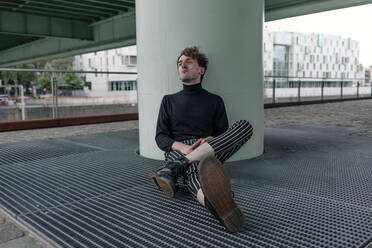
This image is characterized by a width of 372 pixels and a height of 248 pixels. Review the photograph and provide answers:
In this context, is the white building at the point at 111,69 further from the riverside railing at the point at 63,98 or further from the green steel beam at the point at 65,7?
the green steel beam at the point at 65,7

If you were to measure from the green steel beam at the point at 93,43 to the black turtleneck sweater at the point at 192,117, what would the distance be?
48.8 feet

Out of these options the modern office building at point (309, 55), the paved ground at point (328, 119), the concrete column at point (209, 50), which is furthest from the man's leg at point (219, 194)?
the modern office building at point (309, 55)

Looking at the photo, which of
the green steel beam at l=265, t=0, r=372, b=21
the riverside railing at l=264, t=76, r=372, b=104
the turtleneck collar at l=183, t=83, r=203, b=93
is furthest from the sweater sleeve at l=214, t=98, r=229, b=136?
the green steel beam at l=265, t=0, r=372, b=21

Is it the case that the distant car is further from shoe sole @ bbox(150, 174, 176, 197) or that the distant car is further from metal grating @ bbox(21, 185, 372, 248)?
shoe sole @ bbox(150, 174, 176, 197)

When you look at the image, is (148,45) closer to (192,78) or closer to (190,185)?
(192,78)

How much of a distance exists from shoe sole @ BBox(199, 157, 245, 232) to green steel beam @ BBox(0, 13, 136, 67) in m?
16.1

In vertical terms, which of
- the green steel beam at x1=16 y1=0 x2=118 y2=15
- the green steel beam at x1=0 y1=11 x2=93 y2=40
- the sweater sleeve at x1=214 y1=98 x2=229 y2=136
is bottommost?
the sweater sleeve at x1=214 y1=98 x2=229 y2=136

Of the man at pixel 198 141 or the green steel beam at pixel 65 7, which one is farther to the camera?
the green steel beam at pixel 65 7

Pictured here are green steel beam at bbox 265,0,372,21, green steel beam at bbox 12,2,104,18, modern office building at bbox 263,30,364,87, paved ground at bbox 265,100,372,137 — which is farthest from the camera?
modern office building at bbox 263,30,364,87

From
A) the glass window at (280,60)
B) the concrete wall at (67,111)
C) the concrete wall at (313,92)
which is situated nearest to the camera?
the concrete wall at (67,111)

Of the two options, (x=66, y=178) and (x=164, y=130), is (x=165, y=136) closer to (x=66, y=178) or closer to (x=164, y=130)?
(x=164, y=130)

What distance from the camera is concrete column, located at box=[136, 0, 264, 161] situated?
397 centimetres

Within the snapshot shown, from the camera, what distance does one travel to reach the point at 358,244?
2033mm

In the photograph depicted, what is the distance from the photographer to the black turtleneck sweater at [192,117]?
3158 mm
